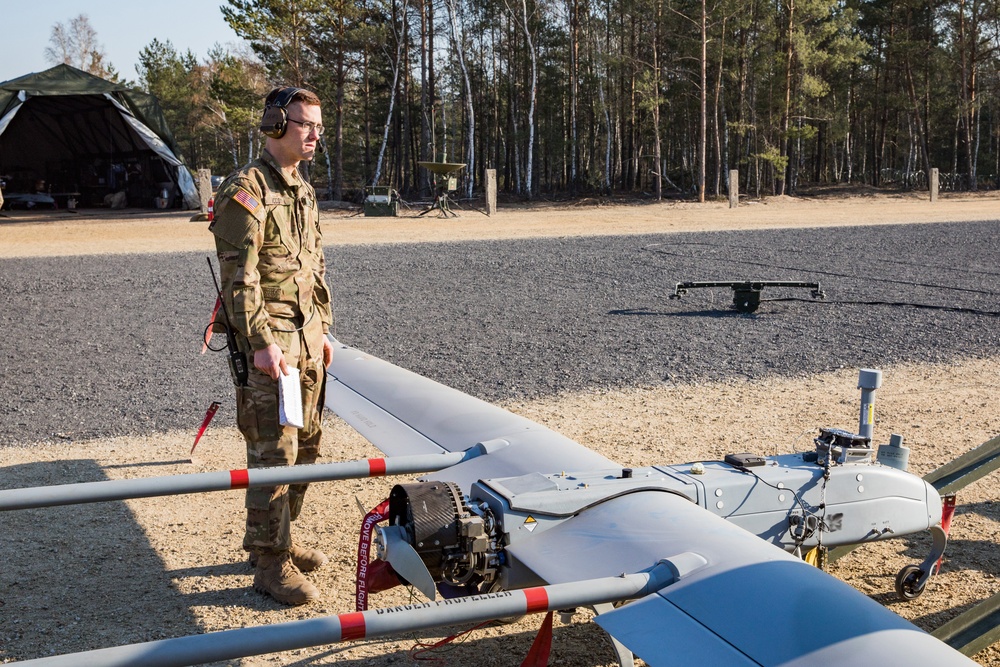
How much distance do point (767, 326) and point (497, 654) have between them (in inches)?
306

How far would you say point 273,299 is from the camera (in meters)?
4.27

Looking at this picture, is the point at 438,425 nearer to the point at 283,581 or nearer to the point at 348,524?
the point at 283,581

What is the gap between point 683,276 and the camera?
14758 millimetres

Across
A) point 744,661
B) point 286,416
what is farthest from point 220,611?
point 744,661

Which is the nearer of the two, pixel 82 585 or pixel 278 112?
pixel 278 112

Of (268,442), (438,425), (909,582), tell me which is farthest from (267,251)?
(909,582)

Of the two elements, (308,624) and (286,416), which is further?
(286,416)

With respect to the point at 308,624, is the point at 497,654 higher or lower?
lower

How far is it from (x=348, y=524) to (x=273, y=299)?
5.44ft

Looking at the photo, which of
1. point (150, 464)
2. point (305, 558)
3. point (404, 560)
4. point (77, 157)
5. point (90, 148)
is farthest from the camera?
point (77, 157)

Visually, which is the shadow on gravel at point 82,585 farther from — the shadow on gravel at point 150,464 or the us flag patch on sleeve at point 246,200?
the us flag patch on sleeve at point 246,200

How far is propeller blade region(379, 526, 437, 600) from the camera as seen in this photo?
2.70 metres

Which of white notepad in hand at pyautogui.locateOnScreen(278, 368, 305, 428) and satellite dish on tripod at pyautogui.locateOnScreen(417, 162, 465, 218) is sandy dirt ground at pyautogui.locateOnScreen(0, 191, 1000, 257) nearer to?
satellite dish on tripod at pyautogui.locateOnScreen(417, 162, 465, 218)

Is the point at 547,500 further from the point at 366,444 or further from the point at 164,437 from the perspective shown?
the point at 164,437
